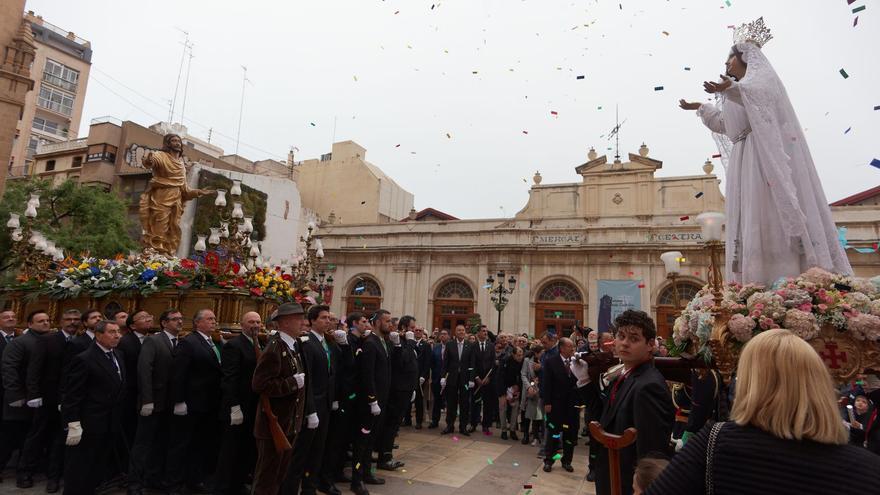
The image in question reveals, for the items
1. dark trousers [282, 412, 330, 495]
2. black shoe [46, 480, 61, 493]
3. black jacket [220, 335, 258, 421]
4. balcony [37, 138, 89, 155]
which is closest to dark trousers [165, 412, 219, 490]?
black jacket [220, 335, 258, 421]

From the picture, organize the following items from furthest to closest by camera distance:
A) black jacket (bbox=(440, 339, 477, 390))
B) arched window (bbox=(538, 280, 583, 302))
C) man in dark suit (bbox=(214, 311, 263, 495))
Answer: arched window (bbox=(538, 280, 583, 302)) → black jacket (bbox=(440, 339, 477, 390)) → man in dark suit (bbox=(214, 311, 263, 495))

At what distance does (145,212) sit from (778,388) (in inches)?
420

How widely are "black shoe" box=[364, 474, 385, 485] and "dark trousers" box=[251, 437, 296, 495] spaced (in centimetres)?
202

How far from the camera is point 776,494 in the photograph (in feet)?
4.99

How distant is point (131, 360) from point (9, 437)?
1.84m

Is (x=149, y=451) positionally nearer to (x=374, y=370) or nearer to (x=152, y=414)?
(x=152, y=414)

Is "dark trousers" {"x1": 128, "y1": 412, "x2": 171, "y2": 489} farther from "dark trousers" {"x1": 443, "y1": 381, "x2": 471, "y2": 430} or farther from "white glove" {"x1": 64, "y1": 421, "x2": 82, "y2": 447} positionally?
"dark trousers" {"x1": 443, "y1": 381, "x2": 471, "y2": 430}

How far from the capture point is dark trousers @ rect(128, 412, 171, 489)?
5539mm

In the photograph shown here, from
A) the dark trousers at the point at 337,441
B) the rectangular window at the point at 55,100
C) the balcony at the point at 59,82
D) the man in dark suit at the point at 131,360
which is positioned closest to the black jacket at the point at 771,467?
the dark trousers at the point at 337,441

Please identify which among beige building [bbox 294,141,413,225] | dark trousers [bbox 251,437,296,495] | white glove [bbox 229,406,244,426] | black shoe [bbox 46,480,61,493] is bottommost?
black shoe [bbox 46,480,61,493]

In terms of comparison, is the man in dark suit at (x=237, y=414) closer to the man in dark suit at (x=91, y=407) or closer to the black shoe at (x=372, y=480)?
the man in dark suit at (x=91, y=407)

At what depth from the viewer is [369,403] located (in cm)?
635

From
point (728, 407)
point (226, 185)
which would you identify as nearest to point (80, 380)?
point (728, 407)

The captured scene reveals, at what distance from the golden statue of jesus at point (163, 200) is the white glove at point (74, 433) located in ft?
16.7
